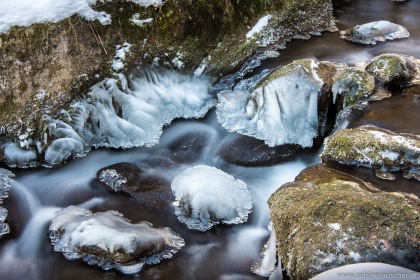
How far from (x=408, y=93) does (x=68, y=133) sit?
471 centimetres

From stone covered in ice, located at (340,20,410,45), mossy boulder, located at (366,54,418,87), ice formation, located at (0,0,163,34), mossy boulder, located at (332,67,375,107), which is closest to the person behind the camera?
ice formation, located at (0,0,163,34)

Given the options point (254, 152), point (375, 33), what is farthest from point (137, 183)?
point (375, 33)

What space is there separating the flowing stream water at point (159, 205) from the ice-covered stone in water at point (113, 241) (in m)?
0.09

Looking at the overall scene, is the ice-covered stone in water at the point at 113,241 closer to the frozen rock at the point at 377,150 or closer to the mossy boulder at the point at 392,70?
the frozen rock at the point at 377,150

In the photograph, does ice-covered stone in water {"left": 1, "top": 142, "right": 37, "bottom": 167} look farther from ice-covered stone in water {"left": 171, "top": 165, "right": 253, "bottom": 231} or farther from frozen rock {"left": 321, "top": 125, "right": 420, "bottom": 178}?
frozen rock {"left": 321, "top": 125, "right": 420, "bottom": 178}

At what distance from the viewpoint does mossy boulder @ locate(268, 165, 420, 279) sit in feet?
10.1

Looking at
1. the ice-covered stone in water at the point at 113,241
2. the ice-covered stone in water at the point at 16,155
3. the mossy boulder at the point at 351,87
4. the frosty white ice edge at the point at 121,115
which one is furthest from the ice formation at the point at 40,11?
the mossy boulder at the point at 351,87

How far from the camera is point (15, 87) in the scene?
5758mm

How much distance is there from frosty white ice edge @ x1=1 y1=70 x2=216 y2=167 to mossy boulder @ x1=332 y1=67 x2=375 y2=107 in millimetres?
1895

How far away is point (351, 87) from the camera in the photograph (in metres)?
5.81

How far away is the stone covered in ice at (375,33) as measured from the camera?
25.3 ft

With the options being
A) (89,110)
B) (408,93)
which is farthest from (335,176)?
(89,110)

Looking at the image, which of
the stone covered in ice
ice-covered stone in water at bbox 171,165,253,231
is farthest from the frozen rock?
the stone covered in ice

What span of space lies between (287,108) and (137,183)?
228 cm
